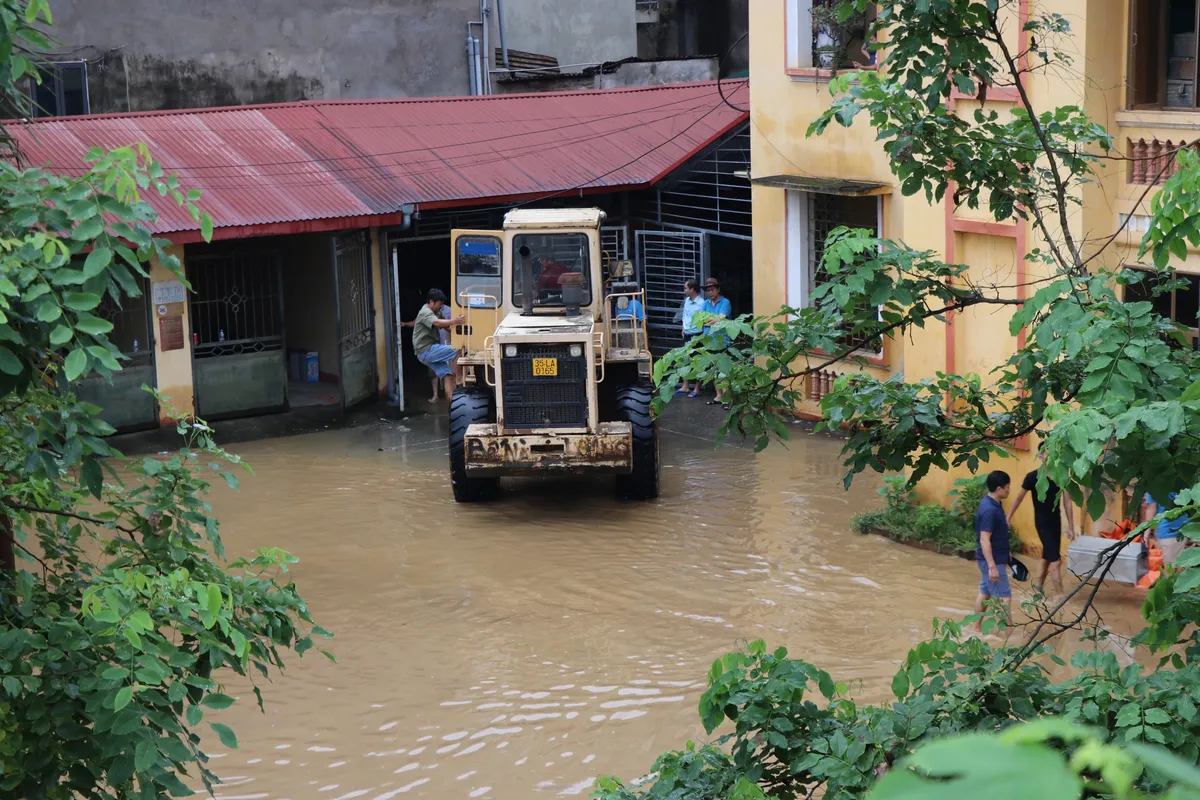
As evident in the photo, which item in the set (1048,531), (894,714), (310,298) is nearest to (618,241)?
(310,298)

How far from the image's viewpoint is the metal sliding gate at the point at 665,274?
1922cm

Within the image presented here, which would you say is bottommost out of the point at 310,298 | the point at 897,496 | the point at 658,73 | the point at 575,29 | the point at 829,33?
the point at 897,496

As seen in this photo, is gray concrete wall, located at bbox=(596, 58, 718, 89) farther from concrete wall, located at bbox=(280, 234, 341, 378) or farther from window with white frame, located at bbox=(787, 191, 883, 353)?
concrete wall, located at bbox=(280, 234, 341, 378)

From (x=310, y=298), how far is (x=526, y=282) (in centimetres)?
560

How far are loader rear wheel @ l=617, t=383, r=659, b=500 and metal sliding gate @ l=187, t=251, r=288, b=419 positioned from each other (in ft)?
19.2

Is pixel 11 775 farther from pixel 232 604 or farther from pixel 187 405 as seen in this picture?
pixel 187 405

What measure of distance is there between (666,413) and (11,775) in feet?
44.3

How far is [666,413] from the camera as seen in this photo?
57.4 feet

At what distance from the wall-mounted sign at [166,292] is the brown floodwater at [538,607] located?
2.26 meters

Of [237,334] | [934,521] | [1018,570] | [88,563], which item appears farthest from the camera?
[237,334]

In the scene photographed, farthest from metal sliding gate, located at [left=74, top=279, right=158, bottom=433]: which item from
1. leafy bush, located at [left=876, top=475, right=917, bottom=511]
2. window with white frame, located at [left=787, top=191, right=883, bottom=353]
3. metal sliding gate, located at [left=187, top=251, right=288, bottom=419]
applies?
leafy bush, located at [left=876, top=475, right=917, bottom=511]

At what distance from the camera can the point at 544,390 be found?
13.0 meters

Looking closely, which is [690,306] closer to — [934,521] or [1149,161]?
[934,521]

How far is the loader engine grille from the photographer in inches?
509
